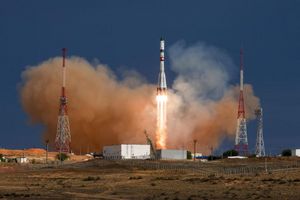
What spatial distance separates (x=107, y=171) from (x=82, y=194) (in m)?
44.4

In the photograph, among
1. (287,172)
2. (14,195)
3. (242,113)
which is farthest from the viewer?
(242,113)

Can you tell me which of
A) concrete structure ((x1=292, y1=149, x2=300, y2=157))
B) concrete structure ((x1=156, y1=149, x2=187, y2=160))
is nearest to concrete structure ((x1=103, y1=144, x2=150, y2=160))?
concrete structure ((x1=156, y1=149, x2=187, y2=160))

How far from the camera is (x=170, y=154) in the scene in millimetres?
135375

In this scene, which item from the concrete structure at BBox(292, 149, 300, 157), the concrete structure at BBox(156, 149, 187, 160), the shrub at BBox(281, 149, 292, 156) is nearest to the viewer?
the concrete structure at BBox(156, 149, 187, 160)

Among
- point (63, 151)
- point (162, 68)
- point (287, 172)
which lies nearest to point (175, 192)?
point (287, 172)

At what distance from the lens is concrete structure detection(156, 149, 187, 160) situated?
13300 cm

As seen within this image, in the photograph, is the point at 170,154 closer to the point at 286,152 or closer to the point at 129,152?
the point at 129,152

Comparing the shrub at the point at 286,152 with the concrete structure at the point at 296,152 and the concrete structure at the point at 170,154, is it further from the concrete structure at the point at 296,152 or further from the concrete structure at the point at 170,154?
the concrete structure at the point at 170,154

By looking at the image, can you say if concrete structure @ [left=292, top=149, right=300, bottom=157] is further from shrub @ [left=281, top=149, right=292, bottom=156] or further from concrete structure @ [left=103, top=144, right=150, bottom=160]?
concrete structure @ [left=103, top=144, right=150, bottom=160]

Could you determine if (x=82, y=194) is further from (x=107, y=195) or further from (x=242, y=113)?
(x=242, y=113)

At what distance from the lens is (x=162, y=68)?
13775cm

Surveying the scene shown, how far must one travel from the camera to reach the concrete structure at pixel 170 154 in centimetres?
13300

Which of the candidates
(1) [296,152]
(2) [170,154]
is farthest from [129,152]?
(1) [296,152]

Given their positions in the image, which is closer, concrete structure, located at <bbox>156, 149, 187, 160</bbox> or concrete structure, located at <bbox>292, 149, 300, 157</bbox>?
concrete structure, located at <bbox>156, 149, 187, 160</bbox>
